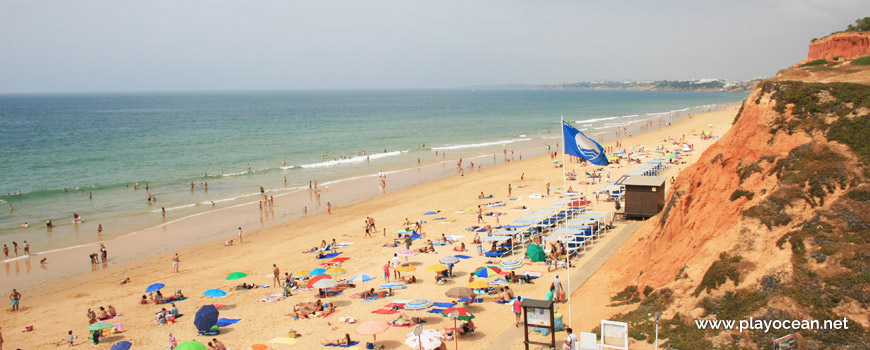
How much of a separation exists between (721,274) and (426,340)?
6.82m

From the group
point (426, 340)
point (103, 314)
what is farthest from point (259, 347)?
point (103, 314)

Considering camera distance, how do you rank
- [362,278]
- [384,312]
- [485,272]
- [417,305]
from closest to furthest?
[417,305], [384,312], [485,272], [362,278]

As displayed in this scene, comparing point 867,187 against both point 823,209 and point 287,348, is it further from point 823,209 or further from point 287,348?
point 287,348

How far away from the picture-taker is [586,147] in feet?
45.3

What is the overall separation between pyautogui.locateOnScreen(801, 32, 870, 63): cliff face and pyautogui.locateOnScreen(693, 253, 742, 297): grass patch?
45.0 feet

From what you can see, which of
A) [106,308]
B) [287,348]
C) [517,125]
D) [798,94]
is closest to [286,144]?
[517,125]

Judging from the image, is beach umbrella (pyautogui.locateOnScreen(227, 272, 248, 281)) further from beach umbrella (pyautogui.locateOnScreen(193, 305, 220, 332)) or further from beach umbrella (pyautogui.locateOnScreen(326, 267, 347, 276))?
beach umbrella (pyautogui.locateOnScreen(193, 305, 220, 332))

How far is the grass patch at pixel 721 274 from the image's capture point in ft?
38.6

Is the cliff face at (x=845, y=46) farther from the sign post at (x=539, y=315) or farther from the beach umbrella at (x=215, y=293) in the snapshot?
the beach umbrella at (x=215, y=293)

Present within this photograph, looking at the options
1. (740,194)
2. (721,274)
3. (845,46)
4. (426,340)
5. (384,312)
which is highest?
(845,46)

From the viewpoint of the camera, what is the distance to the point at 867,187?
11.6m

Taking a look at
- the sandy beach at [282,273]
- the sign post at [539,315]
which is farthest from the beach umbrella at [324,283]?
the sign post at [539,315]

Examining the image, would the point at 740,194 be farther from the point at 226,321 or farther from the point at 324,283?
the point at 226,321

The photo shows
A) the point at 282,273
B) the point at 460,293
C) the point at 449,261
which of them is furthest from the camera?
the point at 282,273
